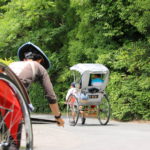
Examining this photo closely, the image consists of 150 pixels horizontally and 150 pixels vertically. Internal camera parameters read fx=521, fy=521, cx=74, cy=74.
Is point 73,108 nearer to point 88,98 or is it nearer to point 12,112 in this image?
point 88,98

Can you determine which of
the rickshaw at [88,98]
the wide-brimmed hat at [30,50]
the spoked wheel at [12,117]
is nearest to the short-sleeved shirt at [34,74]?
the wide-brimmed hat at [30,50]

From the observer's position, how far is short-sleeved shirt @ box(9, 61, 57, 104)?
4812mm

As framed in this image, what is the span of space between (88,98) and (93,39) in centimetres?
872

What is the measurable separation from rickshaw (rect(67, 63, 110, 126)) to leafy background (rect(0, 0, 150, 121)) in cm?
269

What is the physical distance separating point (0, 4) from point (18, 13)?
428 cm

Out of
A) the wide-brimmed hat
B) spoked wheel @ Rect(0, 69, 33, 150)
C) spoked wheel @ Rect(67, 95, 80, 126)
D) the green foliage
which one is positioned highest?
the wide-brimmed hat

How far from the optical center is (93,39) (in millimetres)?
25875

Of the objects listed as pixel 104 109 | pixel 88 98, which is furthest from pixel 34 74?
pixel 104 109

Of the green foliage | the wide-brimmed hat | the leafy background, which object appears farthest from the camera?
the green foliage

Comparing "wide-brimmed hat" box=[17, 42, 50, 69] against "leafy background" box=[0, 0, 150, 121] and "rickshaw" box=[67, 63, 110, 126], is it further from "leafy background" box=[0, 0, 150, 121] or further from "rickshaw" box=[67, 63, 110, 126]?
"rickshaw" box=[67, 63, 110, 126]

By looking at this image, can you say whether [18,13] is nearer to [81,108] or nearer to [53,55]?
[53,55]

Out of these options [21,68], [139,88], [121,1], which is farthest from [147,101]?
[21,68]

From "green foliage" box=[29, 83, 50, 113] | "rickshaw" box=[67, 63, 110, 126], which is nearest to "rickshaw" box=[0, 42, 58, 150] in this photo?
"rickshaw" box=[67, 63, 110, 126]

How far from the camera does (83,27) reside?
26.4 m
